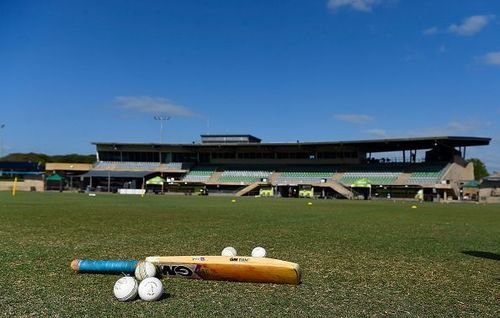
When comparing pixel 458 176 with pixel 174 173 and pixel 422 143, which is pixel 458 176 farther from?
pixel 174 173

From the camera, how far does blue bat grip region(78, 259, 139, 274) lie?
7.75m

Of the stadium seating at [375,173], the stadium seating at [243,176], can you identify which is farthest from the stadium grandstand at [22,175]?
the stadium seating at [375,173]

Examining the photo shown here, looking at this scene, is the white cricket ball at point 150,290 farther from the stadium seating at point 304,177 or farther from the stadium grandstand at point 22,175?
the stadium grandstand at point 22,175

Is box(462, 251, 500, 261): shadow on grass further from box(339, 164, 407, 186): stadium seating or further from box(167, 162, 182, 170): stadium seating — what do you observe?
box(167, 162, 182, 170): stadium seating

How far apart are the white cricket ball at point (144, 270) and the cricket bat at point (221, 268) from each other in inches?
9.8

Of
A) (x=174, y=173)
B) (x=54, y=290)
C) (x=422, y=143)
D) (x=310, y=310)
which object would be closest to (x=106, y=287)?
(x=54, y=290)

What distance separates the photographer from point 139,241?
1305 centimetres

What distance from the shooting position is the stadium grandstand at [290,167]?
7619cm

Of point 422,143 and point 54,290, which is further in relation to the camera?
point 422,143

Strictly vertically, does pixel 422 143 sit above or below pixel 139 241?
above

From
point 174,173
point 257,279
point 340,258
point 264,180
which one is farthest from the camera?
point 174,173

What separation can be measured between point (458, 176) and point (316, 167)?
2377cm

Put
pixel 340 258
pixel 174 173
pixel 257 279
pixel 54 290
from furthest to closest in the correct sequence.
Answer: pixel 174 173 < pixel 340 258 < pixel 257 279 < pixel 54 290

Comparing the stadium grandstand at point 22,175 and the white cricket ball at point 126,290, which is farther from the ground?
the stadium grandstand at point 22,175
